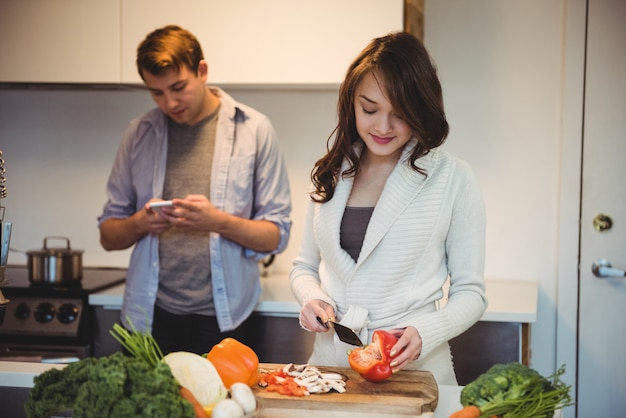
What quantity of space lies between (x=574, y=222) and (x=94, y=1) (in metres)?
2.03

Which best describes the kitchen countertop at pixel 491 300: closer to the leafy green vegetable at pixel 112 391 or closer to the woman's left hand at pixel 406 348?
the woman's left hand at pixel 406 348

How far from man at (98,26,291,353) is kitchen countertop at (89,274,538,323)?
137 millimetres

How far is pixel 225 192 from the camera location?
2.44 m

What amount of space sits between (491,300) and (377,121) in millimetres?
1207

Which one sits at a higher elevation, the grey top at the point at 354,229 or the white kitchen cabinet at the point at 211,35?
the white kitchen cabinet at the point at 211,35

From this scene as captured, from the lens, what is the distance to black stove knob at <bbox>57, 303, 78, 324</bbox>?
275cm

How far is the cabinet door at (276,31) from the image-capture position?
267 cm

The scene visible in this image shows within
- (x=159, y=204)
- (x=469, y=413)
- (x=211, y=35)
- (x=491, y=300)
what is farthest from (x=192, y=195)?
(x=469, y=413)

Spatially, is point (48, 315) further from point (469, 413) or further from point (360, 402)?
point (469, 413)

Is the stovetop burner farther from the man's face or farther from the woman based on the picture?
the woman

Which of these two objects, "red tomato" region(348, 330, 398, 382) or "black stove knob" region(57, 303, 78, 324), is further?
"black stove knob" region(57, 303, 78, 324)

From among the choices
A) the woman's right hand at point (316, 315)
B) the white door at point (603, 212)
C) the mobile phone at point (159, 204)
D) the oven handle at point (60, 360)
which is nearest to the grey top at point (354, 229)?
the woman's right hand at point (316, 315)

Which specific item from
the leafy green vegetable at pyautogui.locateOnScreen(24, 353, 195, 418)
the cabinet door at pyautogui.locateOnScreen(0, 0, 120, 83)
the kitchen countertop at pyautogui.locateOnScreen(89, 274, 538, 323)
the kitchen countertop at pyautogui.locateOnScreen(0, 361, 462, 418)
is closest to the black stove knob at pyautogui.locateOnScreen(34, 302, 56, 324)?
the kitchen countertop at pyautogui.locateOnScreen(89, 274, 538, 323)

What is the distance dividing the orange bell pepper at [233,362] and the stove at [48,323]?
148 cm
